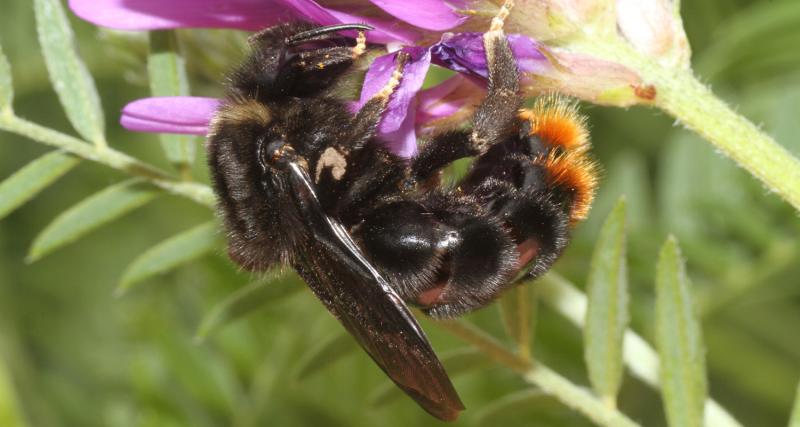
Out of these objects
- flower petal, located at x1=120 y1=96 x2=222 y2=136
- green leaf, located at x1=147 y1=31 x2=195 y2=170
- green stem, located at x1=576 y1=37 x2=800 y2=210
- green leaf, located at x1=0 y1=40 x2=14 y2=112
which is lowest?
green leaf, located at x1=0 y1=40 x2=14 y2=112

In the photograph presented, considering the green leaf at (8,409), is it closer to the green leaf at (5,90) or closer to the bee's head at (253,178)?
the green leaf at (5,90)

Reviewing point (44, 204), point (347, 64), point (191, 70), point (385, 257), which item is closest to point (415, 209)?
point (385, 257)

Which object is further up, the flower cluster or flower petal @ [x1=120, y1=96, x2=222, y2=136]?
the flower cluster

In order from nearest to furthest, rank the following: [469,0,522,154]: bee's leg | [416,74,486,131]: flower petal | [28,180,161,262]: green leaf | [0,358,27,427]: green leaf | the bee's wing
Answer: the bee's wing, [469,0,522,154]: bee's leg, [416,74,486,131]: flower petal, [28,180,161,262]: green leaf, [0,358,27,427]: green leaf

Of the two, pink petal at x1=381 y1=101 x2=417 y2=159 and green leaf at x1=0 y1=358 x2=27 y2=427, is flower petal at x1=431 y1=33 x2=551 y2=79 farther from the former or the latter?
green leaf at x1=0 y1=358 x2=27 y2=427

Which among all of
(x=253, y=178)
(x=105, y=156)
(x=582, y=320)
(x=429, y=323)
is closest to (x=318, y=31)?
(x=253, y=178)

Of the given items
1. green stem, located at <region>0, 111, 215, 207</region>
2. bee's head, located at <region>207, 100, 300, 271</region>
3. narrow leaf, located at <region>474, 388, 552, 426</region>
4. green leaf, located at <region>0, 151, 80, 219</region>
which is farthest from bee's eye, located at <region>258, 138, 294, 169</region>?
narrow leaf, located at <region>474, 388, 552, 426</region>

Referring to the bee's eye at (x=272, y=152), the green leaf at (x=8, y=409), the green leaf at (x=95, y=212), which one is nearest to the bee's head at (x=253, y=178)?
the bee's eye at (x=272, y=152)
